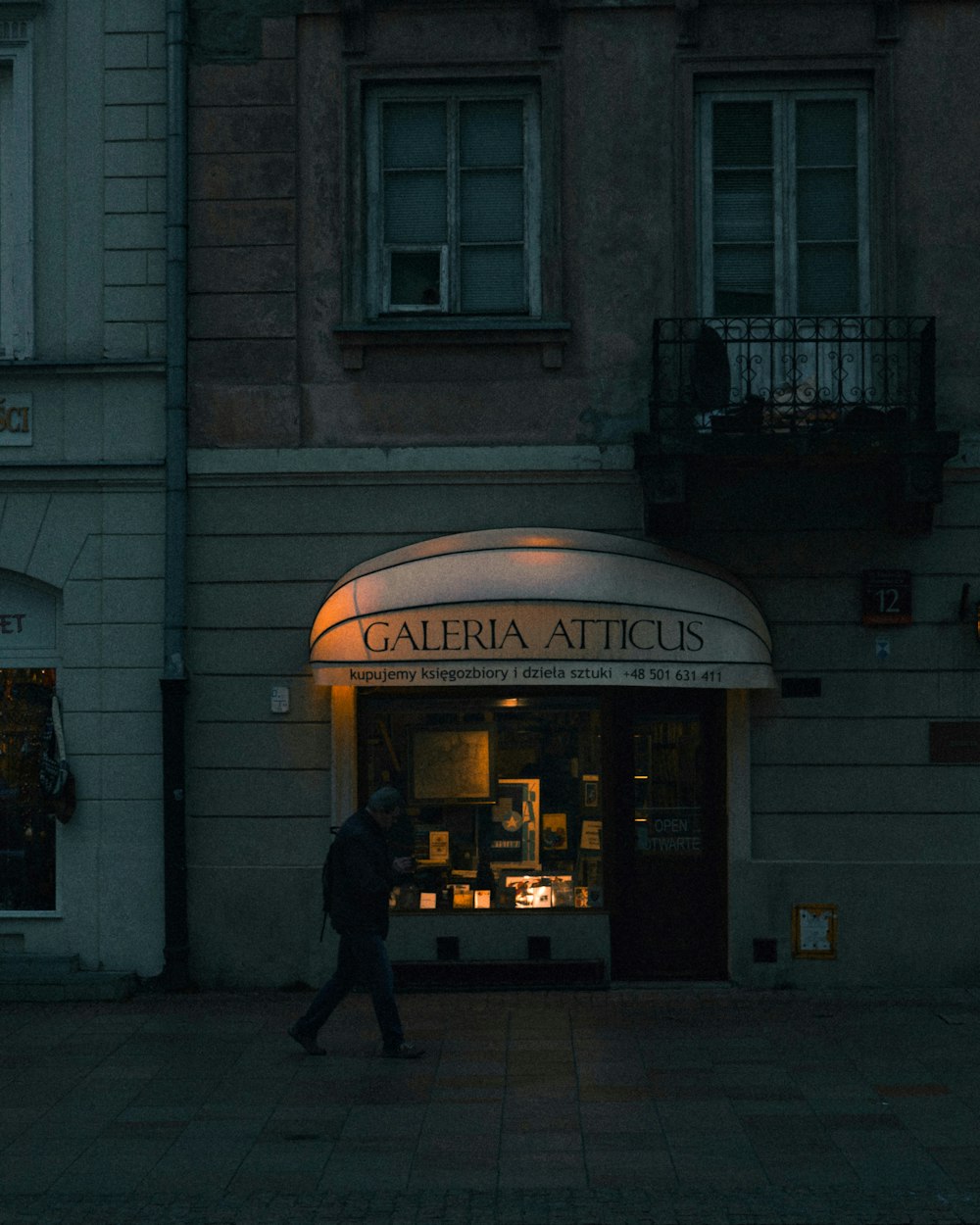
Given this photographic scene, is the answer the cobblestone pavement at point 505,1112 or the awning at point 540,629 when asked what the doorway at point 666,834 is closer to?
the cobblestone pavement at point 505,1112

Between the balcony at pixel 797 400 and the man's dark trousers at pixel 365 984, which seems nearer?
the man's dark trousers at pixel 365 984

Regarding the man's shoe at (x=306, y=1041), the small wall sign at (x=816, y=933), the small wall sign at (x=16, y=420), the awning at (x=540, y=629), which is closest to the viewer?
the man's shoe at (x=306, y=1041)

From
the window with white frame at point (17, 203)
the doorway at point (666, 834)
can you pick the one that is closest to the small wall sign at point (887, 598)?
the doorway at point (666, 834)

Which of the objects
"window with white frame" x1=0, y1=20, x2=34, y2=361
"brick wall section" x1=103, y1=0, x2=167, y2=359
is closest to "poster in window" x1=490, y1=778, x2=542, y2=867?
"brick wall section" x1=103, y1=0, x2=167, y2=359

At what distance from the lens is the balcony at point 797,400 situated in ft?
35.4

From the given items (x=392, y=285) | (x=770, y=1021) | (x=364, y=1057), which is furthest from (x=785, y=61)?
(x=364, y=1057)

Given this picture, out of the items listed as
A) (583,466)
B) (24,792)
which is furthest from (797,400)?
(24,792)

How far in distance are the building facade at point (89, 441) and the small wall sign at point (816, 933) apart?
16.1ft

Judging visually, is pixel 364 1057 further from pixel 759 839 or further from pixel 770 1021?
pixel 759 839

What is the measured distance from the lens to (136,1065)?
30.5 ft

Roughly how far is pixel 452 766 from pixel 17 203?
Answer: 5610mm

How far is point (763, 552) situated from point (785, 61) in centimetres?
380

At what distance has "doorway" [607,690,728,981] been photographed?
38.5 ft

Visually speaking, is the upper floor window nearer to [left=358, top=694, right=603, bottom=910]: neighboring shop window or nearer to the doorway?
the doorway
